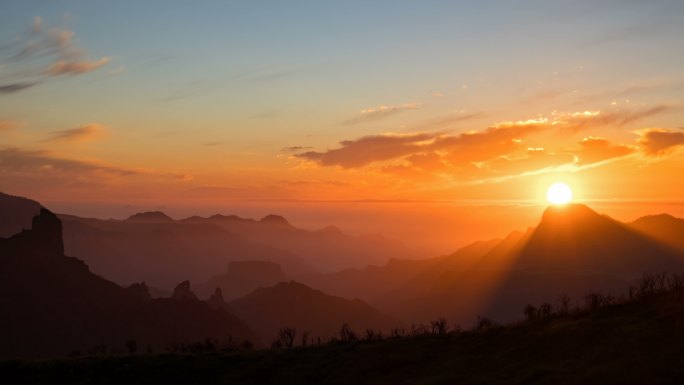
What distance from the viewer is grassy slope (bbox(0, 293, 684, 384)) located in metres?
20.4

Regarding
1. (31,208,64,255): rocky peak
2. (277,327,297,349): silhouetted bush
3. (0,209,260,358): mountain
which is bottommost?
(0,209,260,358): mountain

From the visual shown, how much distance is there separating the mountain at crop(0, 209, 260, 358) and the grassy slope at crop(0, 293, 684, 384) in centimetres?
8522

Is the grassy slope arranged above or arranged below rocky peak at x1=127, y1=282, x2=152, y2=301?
above

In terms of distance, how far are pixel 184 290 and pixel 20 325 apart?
6739 centimetres

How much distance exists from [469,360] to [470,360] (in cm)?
5

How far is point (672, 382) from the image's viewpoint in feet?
58.3

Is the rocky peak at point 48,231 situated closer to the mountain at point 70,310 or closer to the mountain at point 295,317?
the mountain at point 70,310

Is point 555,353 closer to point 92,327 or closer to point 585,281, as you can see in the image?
point 92,327

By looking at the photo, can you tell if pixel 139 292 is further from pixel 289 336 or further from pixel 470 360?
pixel 470 360

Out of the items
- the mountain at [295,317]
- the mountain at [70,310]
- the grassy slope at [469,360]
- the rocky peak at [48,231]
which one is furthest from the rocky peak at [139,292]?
the grassy slope at [469,360]

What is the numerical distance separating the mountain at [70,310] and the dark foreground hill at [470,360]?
85.4m

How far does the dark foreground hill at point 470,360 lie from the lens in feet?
66.9

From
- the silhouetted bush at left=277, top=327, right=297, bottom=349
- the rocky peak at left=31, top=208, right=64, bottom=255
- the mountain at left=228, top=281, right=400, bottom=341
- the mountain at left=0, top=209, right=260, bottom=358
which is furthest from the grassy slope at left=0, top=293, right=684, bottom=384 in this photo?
the mountain at left=228, top=281, right=400, bottom=341

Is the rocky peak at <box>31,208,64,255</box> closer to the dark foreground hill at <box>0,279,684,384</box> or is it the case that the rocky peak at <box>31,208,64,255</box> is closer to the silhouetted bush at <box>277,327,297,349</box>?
the dark foreground hill at <box>0,279,684,384</box>
